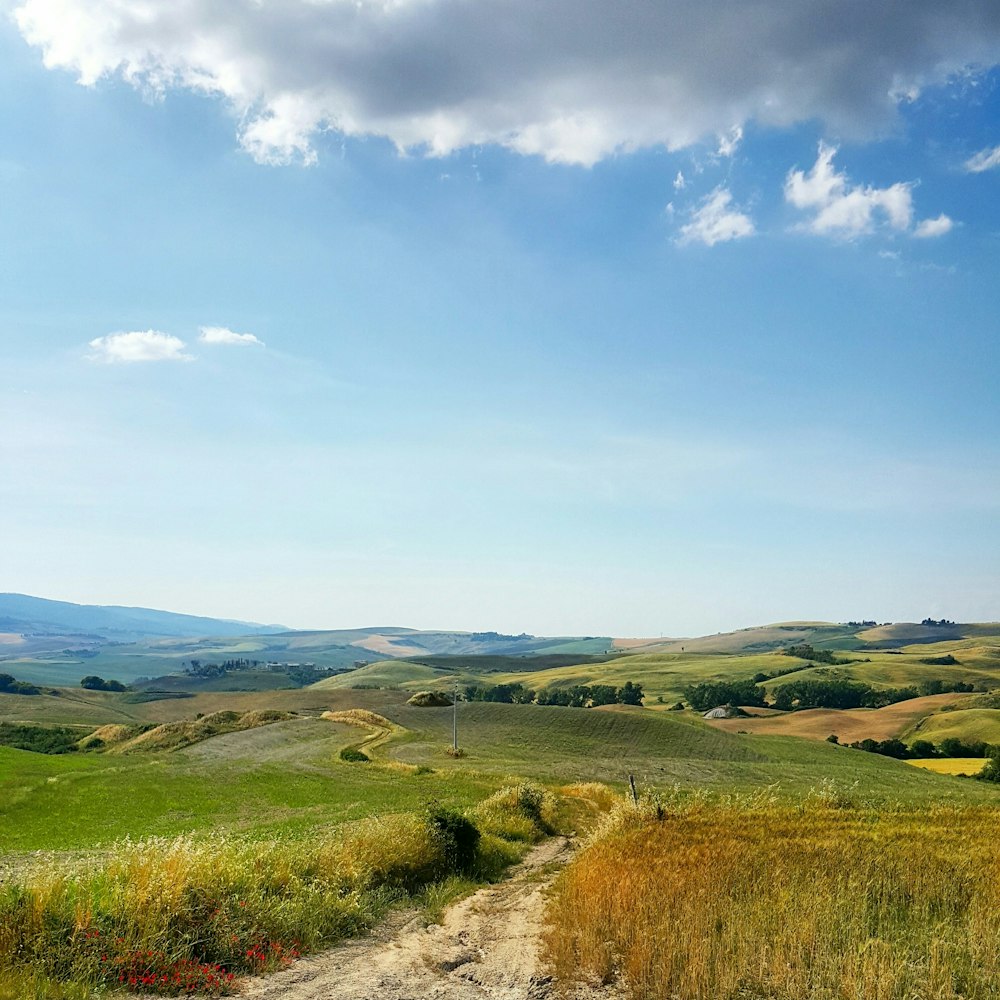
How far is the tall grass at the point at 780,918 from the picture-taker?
1117cm

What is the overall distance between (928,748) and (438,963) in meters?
121

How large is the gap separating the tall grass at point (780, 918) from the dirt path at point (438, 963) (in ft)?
2.39

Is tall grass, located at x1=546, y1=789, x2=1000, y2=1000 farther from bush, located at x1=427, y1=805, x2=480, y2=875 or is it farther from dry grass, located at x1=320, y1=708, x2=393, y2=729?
dry grass, located at x1=320, y1=708, x2=393, y2=729

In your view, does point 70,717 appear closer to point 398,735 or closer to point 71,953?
point 398,735

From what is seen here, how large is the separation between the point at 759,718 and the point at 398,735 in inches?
3356

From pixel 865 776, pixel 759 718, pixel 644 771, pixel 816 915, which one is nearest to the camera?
pixel 816 915

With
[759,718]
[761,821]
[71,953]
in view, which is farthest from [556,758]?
[759,718]

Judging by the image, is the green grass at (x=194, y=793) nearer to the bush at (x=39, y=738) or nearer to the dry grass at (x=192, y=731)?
the dry grass at (x=192, y=731)

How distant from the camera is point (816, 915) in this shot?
1311 cm

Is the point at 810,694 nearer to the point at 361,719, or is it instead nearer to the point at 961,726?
the point at 961,726

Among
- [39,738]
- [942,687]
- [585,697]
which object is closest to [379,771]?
[39,738]

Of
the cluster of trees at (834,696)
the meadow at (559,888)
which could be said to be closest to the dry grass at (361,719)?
the meadow at (559,888)

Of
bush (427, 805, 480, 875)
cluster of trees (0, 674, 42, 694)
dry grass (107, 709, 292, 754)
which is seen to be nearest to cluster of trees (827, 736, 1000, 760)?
dry grass (107, 709, 292, 754)

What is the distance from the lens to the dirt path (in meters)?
12.1
